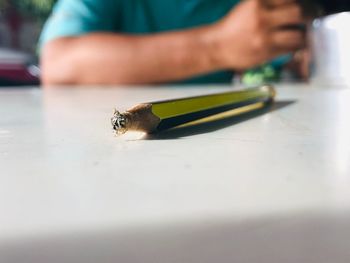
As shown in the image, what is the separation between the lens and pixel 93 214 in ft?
0.31

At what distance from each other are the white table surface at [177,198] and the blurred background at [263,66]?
0.33 metres

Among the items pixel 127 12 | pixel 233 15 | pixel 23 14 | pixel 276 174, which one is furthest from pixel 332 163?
pixel 23 14

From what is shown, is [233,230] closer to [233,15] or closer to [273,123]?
[273,123]

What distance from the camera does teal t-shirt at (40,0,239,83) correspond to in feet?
2.55

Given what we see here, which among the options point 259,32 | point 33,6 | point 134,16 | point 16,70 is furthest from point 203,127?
point 33,6

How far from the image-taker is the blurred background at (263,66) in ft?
1.63

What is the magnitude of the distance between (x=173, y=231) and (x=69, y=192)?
3cm

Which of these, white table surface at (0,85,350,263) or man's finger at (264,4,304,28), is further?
man's finger at (264,4,304,28)

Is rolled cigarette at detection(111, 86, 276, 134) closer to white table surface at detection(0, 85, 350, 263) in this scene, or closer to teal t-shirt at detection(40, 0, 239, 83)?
white table surface at detection(0, 85, 350, 263)

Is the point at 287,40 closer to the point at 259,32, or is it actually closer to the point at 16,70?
the point at 259,32

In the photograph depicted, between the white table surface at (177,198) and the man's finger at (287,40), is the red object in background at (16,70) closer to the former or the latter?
the man's finger at (287,40)

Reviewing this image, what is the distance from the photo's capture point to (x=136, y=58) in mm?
695

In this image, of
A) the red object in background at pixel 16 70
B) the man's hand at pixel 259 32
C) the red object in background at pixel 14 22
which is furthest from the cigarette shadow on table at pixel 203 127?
the red object in background at pixel 14 22

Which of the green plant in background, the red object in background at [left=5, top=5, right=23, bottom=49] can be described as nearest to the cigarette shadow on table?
the green plant in background
